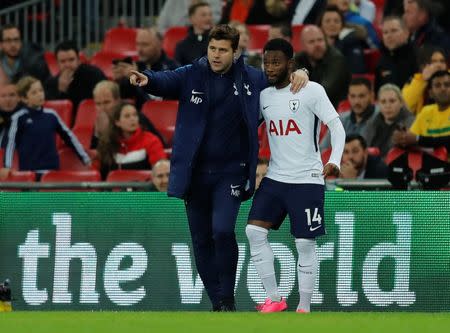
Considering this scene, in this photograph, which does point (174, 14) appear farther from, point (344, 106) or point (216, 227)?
point (216, 227)

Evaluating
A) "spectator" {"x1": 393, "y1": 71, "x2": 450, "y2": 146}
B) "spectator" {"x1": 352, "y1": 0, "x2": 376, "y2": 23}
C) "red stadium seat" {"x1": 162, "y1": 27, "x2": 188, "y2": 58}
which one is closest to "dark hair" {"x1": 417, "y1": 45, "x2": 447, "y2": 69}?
"spectator" {"x1": 393, "y1": 71, "x2": 450, "y2": 146}

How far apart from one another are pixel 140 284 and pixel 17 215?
4.37 feet

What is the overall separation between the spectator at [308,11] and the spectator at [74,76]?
269 centimetres

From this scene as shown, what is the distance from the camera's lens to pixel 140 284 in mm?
12812

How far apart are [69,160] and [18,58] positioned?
2692mm

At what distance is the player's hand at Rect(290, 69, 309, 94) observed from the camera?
10961mm

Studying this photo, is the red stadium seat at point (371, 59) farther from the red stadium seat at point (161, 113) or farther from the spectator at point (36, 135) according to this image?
the spectator at point (36, 135)

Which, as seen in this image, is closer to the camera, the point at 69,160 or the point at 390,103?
the point at 390,103

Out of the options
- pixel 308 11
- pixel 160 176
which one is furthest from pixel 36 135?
pixel 308 11

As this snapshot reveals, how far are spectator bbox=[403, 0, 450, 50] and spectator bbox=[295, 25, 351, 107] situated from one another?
1.05m

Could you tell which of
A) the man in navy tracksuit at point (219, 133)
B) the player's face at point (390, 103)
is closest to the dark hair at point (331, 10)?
the player's face at point (390, 103)

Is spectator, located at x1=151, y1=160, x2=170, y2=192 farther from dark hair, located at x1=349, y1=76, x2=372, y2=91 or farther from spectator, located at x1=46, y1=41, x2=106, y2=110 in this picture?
spectator, located at x1=46, y1=41, x2=106, y2=110

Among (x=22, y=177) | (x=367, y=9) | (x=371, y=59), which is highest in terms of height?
(x=367, y=9)

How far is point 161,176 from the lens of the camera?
1426 cm
